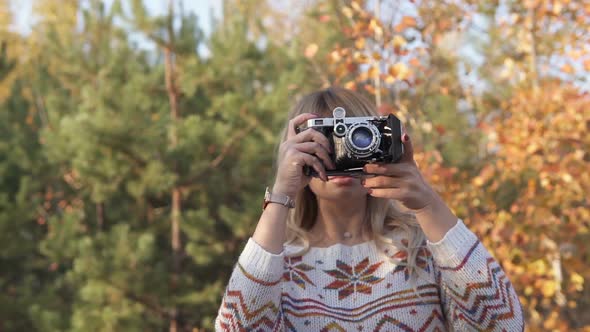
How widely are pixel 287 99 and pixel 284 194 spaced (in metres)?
5.32

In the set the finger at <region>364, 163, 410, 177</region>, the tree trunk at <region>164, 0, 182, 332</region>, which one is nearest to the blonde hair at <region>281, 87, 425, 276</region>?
the finger at <region>364, 163, 410, 177</region>

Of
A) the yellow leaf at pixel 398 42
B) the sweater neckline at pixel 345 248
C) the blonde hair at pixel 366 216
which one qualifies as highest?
the yellow leaf at pixel 398 42

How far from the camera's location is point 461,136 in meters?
7.38

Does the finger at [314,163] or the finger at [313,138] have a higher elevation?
the finger at [313,138]

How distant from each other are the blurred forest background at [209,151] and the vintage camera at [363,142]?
2.21m

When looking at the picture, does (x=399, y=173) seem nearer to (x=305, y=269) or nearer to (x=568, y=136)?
(x=305, y=269)

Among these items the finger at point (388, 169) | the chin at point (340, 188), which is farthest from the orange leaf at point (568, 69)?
the finger at point (388, 169)

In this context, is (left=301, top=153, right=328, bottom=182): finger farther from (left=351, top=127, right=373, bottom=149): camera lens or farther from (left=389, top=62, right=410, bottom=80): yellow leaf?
(left=389, top=62, right=410, bottom=80): yellow leaf

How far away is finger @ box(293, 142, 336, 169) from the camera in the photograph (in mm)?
1379

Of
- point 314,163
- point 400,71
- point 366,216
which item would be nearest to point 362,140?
point 314,163

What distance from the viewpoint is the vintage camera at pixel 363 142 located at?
1313 mm

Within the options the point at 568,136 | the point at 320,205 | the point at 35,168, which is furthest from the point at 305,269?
the point at 35,168

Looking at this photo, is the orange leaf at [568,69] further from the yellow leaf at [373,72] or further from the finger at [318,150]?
the finger at [318,150]

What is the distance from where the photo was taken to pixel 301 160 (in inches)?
53.8
